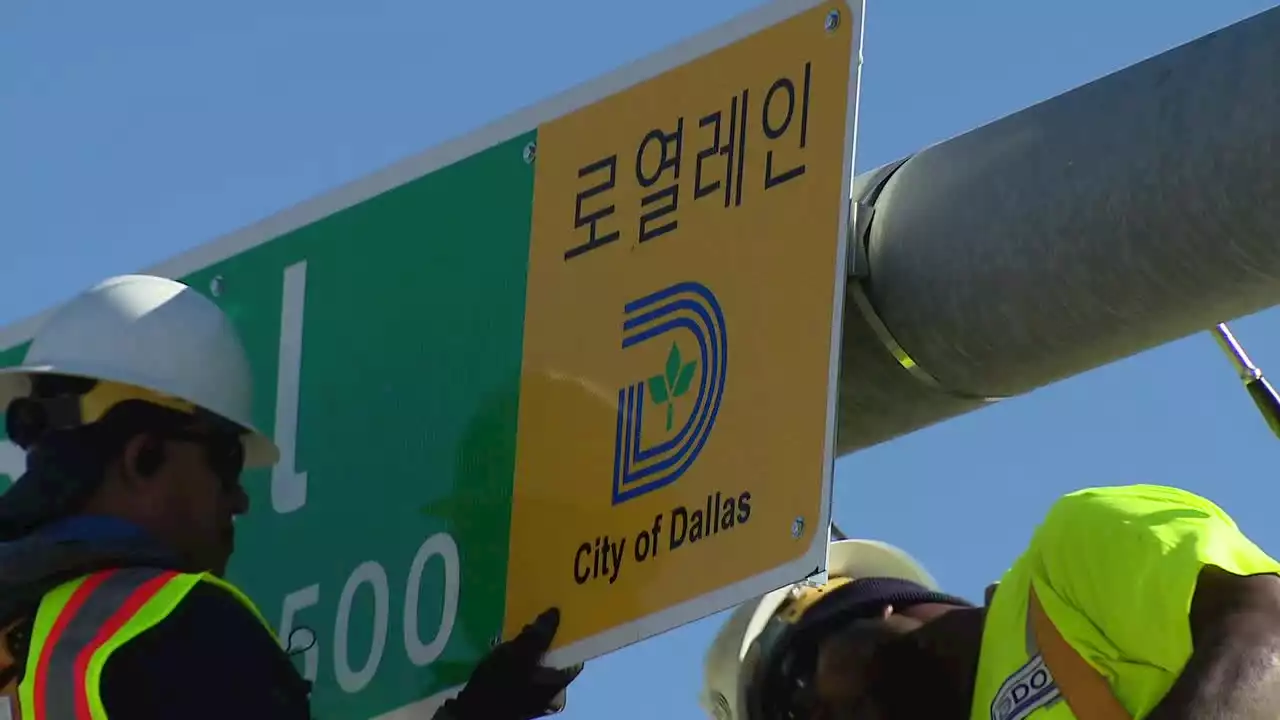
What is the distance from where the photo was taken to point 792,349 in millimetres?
3859

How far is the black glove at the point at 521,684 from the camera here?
4137mm

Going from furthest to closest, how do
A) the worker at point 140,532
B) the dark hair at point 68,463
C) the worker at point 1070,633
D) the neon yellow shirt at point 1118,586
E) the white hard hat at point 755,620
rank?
the white hard hat at point 755,620, the dark hair at point 68,463, the worker at point 140,532, the neon yellow shirt at point 1118,586, the worker at point 1070,633

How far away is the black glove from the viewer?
414cm

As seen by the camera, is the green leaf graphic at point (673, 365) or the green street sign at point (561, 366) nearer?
the green street sign at point (561, 366)

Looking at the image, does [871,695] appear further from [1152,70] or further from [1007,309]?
[1152,70]

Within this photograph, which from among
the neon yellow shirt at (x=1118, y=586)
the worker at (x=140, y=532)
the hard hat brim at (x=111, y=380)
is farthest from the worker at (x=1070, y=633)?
the hard hat brim at (x=111, y=380)

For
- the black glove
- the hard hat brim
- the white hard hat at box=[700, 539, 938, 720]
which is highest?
the hard hat brim

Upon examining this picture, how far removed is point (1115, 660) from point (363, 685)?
4.53 feet

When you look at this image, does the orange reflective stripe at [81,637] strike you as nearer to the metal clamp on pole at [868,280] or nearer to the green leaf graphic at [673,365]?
the green leaf graphic at [673,365]

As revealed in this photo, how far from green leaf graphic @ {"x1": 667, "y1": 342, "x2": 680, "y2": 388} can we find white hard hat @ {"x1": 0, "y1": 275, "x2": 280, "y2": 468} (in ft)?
3.26

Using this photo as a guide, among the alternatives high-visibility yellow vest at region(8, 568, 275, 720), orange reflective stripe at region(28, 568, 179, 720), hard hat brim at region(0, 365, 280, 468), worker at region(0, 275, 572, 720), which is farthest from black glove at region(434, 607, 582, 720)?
hard hat brim at region(0, 365, 280, 468)

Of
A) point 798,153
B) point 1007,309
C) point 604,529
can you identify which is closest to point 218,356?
point 604,529

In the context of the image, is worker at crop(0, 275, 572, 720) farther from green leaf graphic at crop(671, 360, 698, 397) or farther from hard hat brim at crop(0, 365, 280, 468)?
green leaf graphic at crop(671, 360, 698, 397)

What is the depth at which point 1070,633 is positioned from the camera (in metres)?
→ 3.99
